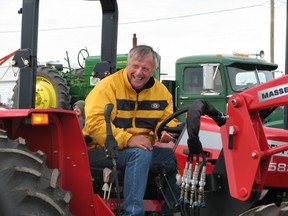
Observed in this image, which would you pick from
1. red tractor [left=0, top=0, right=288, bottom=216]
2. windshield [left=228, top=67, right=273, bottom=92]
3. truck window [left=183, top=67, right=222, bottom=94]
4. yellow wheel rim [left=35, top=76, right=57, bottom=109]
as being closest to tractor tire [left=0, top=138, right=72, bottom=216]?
red tractor [left=0, top=0, right=288, bottom=216]

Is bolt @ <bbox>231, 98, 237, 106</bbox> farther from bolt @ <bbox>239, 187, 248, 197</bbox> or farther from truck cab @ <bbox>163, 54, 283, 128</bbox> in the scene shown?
truck cab @ <bbox>163, 54, 283, 128</bbox>

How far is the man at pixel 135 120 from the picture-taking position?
A: 137 inches

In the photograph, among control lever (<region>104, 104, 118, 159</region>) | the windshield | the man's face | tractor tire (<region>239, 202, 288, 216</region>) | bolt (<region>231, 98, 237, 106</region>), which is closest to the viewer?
tractor tire (<region>239, 202, 288, 216</region>)

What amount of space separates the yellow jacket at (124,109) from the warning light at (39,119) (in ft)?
1.73

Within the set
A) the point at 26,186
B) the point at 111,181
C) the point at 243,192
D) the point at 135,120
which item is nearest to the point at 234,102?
the point at 243,192

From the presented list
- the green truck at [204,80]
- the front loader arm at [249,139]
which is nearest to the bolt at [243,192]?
the front loader arm at [249,139]

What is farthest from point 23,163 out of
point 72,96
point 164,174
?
point 72,96

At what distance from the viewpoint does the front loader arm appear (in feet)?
9.32

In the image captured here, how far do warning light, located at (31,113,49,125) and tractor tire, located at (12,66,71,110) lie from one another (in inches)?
367

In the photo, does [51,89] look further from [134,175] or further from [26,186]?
[26,186]

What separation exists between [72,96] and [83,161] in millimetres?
10006

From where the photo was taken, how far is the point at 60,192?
9.98ft

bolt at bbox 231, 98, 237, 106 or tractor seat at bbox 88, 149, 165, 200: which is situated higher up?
bolt at bbox 231, 98, 237, 106

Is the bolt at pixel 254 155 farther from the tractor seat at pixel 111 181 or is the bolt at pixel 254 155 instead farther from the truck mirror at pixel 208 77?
the truck mirror at pixel 208 77
